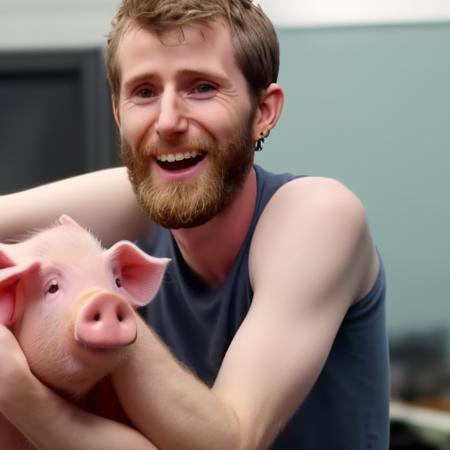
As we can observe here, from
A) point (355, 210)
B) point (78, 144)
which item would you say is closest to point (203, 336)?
point (355, 210)

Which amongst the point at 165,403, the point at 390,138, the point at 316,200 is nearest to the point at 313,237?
the point at 316,200

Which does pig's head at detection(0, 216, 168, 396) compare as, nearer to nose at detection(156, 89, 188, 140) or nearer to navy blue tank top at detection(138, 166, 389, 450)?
nose at detection(156, 89, 188, 140)

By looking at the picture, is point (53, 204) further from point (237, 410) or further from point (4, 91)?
point (4, 91)

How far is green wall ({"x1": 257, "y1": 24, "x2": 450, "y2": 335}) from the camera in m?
2.45

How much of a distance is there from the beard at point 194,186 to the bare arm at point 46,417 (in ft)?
0.94

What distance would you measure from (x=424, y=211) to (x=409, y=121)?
204 mm

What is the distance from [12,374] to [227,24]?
1.56ft

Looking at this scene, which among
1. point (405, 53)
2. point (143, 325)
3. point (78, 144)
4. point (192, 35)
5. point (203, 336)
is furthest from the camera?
point (78, 144)

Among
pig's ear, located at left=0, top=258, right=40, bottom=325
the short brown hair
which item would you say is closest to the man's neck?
the short brown hair

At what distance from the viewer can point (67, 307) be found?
0.82 m

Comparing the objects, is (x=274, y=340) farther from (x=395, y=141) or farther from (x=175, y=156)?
(x=395, y=141)

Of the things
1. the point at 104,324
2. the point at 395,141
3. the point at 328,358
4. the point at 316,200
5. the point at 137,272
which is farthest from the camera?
the point at 395,141

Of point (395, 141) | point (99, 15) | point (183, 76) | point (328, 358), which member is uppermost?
point (183, 76)

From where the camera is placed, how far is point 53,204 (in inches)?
48.1
